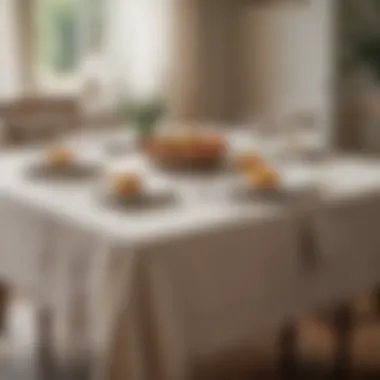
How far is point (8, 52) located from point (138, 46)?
0.61 meters

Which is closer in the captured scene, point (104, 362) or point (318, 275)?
point (104, 362)

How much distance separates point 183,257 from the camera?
1784 millimetres

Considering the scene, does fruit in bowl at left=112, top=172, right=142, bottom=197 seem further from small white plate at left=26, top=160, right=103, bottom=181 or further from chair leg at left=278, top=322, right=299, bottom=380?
chair leg at left=278, top=322, right=299, bottom=380

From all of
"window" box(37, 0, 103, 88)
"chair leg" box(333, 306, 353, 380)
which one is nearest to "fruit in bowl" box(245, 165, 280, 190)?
"chair leg" box(333, 306, 353, 380)

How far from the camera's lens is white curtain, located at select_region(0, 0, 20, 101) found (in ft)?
12.9

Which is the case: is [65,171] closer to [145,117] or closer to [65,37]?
[145,117]

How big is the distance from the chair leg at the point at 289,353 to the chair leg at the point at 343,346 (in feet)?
0.43

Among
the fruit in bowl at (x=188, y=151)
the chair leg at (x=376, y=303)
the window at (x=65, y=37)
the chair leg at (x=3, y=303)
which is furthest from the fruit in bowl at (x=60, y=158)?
the window at (x=65, y=37)

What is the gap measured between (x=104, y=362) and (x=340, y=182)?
810 millimetres

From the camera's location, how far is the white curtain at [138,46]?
13.5 feet

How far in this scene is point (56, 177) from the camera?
2.29 meters

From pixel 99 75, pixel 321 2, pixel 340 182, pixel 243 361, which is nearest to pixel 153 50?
pixel 99 75

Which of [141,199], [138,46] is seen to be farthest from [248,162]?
[138,46]

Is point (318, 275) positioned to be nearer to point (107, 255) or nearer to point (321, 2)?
point (107, 255)
